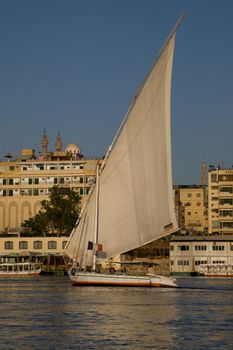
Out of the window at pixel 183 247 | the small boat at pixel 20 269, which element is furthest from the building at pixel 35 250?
the window at pixel 183 247

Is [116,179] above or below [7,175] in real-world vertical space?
below

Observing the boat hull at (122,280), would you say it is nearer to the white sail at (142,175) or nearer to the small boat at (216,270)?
the white sail at (142,175)

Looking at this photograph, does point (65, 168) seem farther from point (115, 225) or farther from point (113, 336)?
point (113, 336)

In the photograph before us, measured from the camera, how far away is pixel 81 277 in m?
76.9

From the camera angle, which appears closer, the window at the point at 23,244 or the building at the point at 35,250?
the building at the point at 35,250

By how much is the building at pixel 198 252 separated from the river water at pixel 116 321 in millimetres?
74206

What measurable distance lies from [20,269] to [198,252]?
29.3m

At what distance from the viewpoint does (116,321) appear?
4638cm

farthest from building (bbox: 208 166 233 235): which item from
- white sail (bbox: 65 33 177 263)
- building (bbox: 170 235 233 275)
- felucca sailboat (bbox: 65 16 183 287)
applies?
white sail (bbox: 65 33 177 263)

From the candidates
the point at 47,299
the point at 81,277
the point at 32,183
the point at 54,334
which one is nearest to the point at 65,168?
the point at 32,183

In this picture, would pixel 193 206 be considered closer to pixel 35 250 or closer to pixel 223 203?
pixel 223 203

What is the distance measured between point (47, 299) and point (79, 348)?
95.0 feet

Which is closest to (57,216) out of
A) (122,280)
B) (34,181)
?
(34,181)

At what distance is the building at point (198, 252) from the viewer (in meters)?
144
